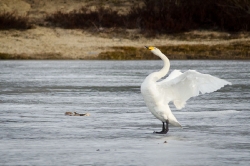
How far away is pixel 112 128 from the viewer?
11688 mm

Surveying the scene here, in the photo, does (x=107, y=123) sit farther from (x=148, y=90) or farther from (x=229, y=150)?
(x=229, y=150)

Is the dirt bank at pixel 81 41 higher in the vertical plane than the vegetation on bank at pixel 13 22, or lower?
lower

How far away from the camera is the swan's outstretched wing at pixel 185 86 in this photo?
11.4 m

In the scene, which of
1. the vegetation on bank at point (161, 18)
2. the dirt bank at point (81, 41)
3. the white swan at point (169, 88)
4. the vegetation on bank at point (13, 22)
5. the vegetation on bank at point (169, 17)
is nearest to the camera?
the white swan at point (169, 88)

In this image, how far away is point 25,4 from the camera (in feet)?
170

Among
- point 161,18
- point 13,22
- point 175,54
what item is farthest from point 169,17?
point 13,22

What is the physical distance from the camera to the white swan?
11.1 metres

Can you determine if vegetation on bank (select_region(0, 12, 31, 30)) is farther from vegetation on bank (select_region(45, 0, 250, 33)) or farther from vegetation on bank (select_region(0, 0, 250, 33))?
vegetation on bank (select_region(45, 0, 250, 33))

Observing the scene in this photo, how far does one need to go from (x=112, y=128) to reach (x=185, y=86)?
1289mm

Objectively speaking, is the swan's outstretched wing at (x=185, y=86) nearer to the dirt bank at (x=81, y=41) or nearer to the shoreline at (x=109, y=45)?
the shoreline at (x=109, y=45)

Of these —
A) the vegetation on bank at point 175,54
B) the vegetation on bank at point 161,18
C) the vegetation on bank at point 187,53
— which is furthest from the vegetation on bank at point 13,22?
the vegetation on bank at point 187,53

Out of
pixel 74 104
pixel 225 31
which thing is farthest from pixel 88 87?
pixel 225 31

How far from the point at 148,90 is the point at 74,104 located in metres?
5.07

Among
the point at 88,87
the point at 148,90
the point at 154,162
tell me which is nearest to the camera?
the point at 154,162
